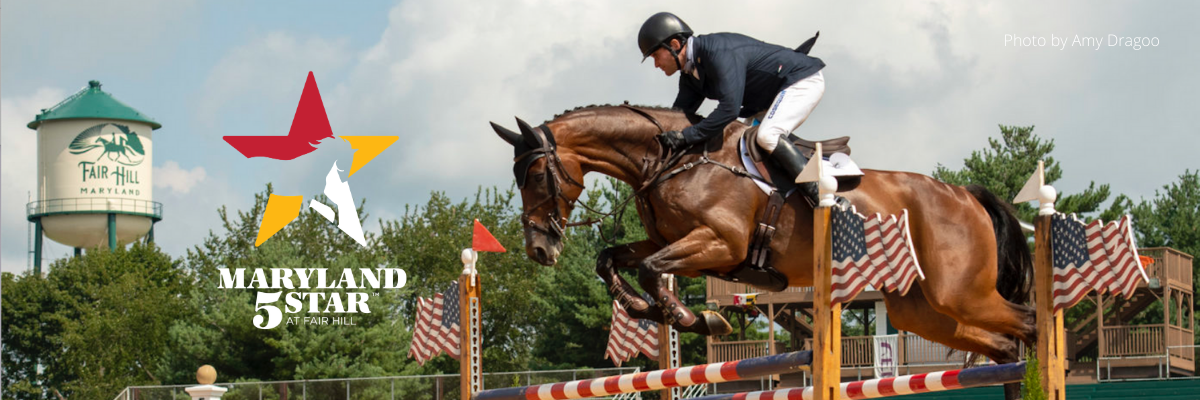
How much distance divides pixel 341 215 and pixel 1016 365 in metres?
36.2

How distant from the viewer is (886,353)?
1065 inches

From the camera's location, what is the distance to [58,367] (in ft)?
167

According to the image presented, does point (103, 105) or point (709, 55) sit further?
point (103, 105)

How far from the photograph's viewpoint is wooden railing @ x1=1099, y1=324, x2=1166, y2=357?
2584cm

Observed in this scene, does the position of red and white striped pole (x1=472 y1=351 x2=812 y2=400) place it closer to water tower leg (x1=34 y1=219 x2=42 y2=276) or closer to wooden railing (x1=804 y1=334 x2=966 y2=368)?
wooden railing (x1=804 y1=334 x2=966 y2=368)

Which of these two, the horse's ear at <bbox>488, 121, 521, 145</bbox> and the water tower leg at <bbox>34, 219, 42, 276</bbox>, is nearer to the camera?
the horse's ear at <bbox>488, 121, 521, 145</bbox>

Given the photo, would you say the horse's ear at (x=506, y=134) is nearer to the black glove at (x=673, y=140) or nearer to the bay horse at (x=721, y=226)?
the bay horse at (x=721, y=226)

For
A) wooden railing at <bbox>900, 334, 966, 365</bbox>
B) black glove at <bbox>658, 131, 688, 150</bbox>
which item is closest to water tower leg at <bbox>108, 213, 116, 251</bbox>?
wooden railing at <bbox>900, 334, 966, 365</bbox>

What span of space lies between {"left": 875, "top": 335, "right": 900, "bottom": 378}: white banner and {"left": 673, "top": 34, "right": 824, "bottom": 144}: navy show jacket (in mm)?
19597

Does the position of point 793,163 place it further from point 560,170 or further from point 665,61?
point 560,170

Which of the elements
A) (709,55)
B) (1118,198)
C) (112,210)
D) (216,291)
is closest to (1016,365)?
(709,55)

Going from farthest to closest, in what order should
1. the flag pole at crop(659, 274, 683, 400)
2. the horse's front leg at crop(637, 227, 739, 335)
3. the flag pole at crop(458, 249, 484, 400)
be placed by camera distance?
1. the flag pole at crop(659, 274, 683, 400)
2. the flag pole at crop(458, 249, 484, 400)
3. the horse's front leg at crop(637, 227, 739, 335)

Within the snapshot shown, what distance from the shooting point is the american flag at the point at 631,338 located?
12049mm

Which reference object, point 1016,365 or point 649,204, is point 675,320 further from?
point 1016,365
